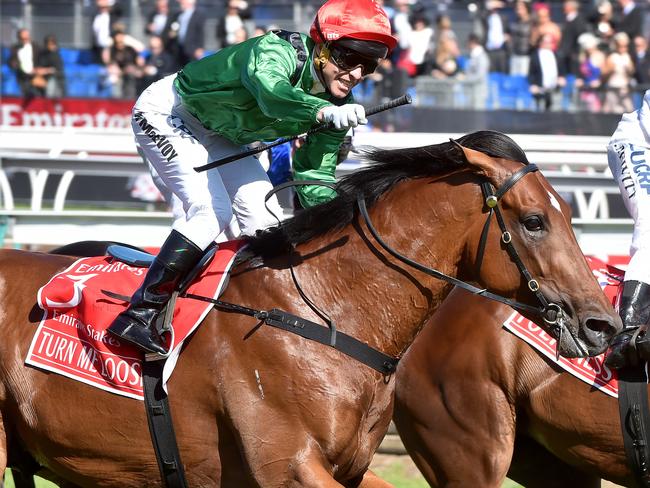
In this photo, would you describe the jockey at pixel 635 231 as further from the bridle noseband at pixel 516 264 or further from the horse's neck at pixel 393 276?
the horse's neck at pixel 393 276

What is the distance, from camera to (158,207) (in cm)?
1038

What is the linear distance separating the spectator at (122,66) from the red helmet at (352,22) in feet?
35.4

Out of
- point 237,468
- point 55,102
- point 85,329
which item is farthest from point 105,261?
point 55,102

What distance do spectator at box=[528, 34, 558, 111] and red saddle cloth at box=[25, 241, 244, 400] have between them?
9.62m

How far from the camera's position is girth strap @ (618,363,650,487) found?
4.61m

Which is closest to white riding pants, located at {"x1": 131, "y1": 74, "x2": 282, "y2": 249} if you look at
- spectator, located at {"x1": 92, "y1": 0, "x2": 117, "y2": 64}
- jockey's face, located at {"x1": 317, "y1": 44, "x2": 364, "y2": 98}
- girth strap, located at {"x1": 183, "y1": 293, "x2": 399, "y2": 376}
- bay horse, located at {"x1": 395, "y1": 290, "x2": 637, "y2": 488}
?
girth strap, located at {"x1": 183, "y1": 293, "x2": 399, "y2": 376}

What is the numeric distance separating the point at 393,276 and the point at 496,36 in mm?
11065

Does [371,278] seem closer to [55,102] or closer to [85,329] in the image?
[85,329]

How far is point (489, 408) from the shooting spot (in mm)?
4840

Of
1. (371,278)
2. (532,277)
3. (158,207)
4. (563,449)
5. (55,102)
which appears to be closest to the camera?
(532,277)

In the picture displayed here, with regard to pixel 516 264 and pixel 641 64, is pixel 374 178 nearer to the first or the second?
pixel 516 264

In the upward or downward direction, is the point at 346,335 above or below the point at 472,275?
below

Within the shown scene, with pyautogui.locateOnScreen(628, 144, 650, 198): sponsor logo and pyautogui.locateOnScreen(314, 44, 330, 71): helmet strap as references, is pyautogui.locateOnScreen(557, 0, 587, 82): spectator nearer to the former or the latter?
pyautogui.locateOnScreen(628, 144, 650, 198): sponsor logo

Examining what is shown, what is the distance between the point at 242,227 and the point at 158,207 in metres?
6.16
